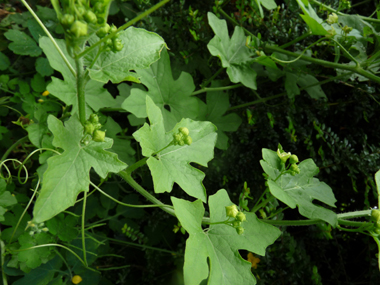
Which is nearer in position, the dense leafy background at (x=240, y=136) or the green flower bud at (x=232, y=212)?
the green flower bud at (x=232, y=212)

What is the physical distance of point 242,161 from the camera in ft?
5.40

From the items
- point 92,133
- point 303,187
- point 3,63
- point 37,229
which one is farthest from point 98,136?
point 3,63

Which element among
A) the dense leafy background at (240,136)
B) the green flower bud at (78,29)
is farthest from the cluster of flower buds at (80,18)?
the dense leafy background at (240,136)

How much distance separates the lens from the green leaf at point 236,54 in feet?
4.86

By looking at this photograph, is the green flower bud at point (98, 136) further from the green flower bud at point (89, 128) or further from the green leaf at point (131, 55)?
the green leaf at point (131, 55)

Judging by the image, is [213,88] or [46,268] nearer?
[46,268]

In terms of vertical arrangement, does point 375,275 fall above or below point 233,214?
below

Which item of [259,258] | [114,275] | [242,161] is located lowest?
[114,275]

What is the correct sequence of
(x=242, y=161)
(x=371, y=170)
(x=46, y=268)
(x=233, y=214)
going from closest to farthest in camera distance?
1. (x=233, y=214)
2. (x=46, y=268)
3. (x=371, y=170)
4. (x=242, y=161)

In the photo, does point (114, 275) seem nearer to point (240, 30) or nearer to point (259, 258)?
point (259, 258)

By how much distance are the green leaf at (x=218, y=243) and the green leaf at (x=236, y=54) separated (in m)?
0.66

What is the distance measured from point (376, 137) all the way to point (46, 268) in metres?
1.83

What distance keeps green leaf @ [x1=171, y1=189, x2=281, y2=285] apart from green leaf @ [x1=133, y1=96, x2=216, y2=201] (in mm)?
72

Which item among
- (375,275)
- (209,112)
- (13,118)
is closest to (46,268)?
(13,118)
